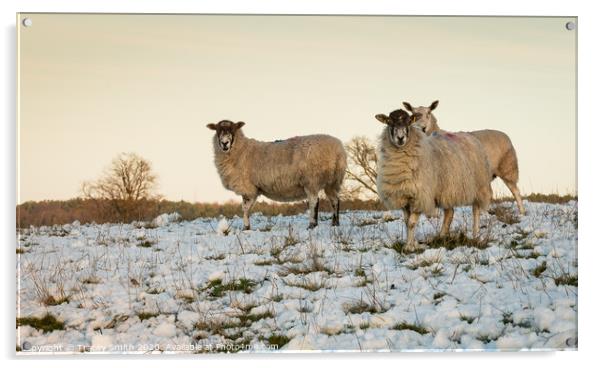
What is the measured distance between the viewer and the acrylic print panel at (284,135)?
7465 mm

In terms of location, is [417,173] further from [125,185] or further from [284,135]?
[125,185]

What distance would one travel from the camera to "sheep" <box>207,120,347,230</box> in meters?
12.2

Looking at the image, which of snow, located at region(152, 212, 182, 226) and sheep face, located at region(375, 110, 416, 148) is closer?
sheep face, located at region(375, 110, 416, 148)

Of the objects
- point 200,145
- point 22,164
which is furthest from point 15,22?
point 200,145

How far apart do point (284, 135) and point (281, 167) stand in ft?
4.83

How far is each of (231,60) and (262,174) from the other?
3328 mm

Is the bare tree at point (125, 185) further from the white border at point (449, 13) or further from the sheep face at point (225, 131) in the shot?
the white border at point (449, 13)

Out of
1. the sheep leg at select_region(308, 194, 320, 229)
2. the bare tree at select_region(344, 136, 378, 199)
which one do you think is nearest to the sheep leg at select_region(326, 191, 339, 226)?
the sheep leg at select_region(308, 194, 320, 229)

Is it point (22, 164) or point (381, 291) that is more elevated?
point (22, 164)

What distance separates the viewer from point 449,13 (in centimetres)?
841

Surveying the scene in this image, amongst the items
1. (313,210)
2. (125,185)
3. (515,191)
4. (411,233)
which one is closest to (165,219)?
(125,185)

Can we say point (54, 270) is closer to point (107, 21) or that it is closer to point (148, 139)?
point (148, 139)

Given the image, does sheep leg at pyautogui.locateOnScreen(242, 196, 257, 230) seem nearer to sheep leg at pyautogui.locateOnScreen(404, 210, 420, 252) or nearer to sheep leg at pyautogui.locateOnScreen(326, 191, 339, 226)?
sheep leg at pyautogui.locateOnScreen(326, 191, 339, 226)

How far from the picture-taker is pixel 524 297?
24.6 feet
